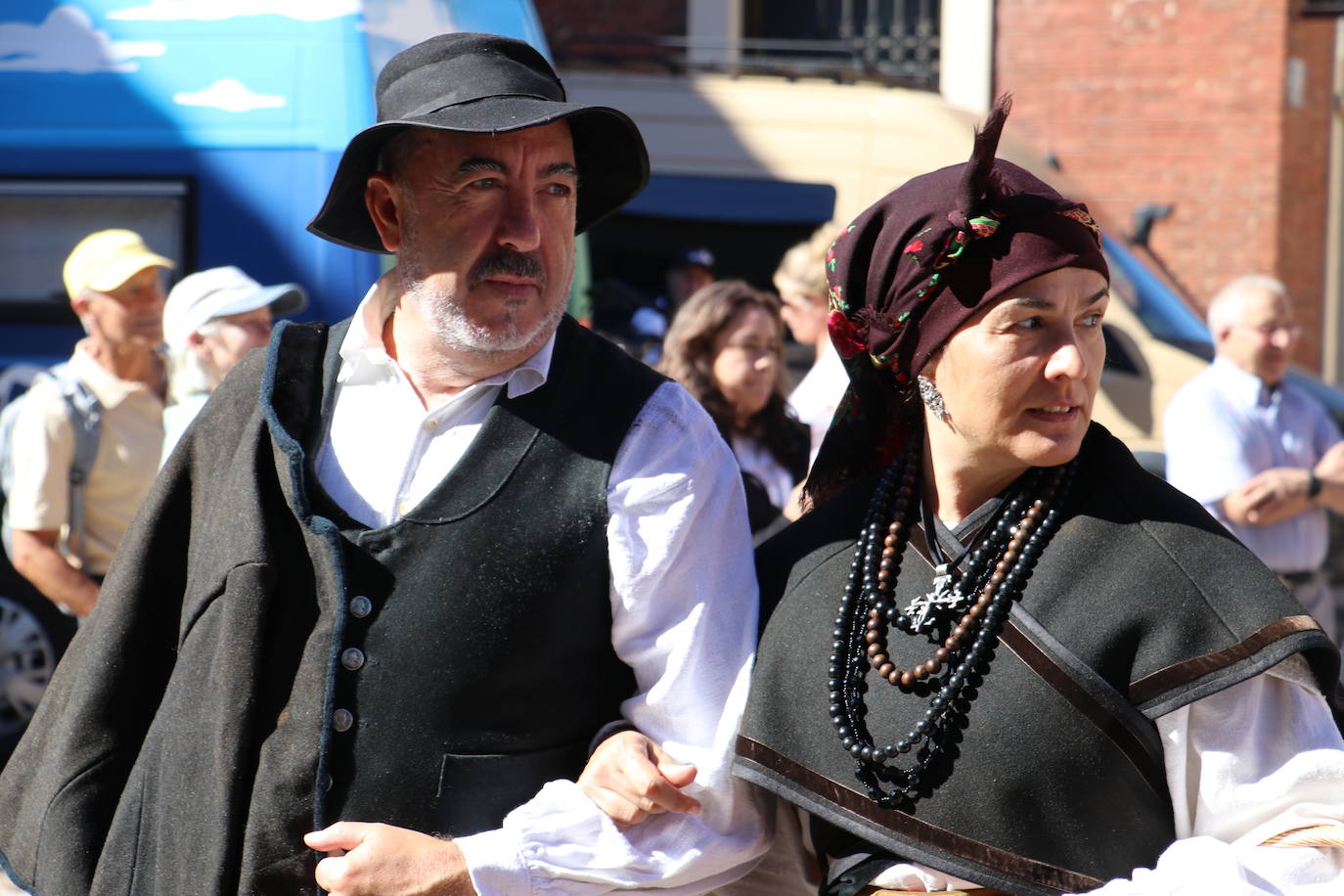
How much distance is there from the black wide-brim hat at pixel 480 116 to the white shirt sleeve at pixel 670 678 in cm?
44

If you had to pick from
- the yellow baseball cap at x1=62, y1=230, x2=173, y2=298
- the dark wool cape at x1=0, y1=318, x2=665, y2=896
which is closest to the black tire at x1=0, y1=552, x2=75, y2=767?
the yellow baseball cap at x1=62, y1=230, x2=173, y2=298

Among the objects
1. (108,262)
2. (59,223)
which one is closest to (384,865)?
(108,262)

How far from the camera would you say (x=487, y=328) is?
2301mm

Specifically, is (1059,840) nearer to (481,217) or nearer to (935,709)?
(935,709)

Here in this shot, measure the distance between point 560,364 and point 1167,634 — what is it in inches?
36.3

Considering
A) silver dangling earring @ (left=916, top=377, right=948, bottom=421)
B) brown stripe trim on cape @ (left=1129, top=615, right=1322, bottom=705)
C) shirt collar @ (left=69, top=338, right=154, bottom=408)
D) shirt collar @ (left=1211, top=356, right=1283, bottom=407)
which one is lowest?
shirt collar @ (left=1211, top=356, right=1283, bottom=407)

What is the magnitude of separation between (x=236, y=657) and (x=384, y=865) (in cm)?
35

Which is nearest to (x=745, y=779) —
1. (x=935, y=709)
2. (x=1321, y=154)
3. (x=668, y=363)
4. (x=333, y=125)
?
(x=935, y=709)

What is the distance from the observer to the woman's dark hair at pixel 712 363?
17.2 ft

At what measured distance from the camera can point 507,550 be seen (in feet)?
7.18

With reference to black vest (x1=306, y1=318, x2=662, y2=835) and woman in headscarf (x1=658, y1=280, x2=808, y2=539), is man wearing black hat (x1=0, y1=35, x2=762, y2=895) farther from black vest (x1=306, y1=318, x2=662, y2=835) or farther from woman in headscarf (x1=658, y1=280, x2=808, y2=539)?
woman in headscarf (x1=658, y1=280, x2=808, y2=539)

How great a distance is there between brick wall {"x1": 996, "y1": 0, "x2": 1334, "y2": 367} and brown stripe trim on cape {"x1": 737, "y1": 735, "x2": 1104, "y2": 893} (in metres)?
10.7

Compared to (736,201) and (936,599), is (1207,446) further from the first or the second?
(936,599)

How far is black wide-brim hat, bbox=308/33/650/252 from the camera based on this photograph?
2.26m
